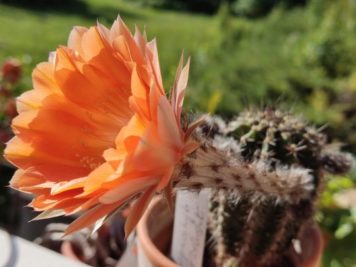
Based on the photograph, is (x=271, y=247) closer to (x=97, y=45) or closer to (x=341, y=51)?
(x=97, y=45)

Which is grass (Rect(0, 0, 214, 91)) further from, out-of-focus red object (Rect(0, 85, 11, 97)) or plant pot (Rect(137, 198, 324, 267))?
plant pot (Rect(137, 198, 324, 267))

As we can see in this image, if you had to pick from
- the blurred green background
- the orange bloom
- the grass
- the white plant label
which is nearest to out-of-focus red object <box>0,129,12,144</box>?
the blurred green background

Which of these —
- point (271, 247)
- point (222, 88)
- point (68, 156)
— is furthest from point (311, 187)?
point (222, 88)

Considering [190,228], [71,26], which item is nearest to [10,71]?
[190,228]

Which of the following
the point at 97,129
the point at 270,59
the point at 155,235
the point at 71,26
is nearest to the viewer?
the point at 97,129

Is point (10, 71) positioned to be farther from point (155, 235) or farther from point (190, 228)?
point (190, 228)

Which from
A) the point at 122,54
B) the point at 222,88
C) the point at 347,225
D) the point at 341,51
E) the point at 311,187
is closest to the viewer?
the point at 122,54
